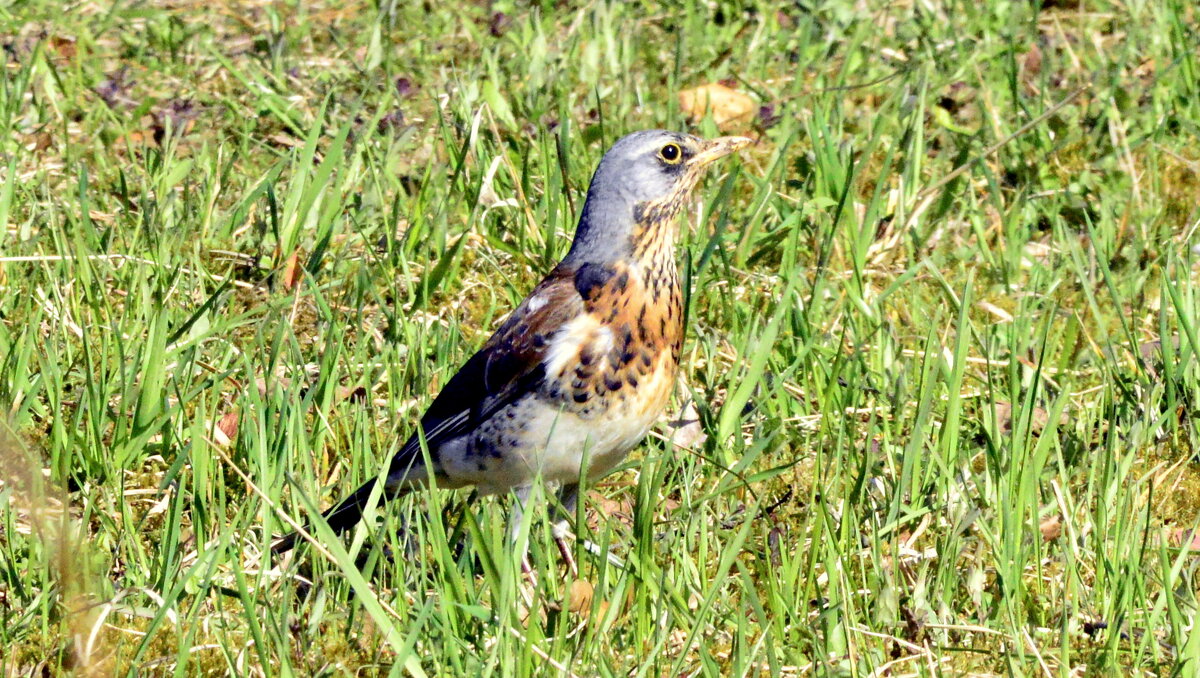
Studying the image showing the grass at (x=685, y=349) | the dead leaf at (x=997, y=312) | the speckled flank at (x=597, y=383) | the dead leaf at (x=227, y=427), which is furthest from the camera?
the dead leaf at (x=997, y=312)

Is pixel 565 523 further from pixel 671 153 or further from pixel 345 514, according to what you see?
pixel 671 153

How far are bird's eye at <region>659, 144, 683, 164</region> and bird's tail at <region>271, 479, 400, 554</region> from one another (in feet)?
3.91

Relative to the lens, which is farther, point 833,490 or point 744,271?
point 744,271

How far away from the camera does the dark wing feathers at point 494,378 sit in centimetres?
436

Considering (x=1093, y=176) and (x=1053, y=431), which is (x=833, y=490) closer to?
(x=1053, y=431)

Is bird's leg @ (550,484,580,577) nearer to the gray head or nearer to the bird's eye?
the gray head

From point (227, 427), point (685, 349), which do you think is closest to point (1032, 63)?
point (685, 349)

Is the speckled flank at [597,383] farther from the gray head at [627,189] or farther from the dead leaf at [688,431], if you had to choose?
the dead leaf at [688,431]

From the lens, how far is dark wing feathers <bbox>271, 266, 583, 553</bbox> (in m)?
4.36

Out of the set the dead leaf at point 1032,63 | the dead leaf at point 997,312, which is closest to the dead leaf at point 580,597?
the dead leaf at point 997,312

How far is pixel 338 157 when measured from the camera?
5.77m

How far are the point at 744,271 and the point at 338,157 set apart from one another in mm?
1503

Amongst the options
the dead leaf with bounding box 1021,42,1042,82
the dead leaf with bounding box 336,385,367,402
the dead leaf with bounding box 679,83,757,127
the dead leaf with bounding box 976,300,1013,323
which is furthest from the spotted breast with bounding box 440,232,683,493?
the dead leaf with bounding box 1021,42,1042,82

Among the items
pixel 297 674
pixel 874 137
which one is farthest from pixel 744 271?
pixel 297 674
